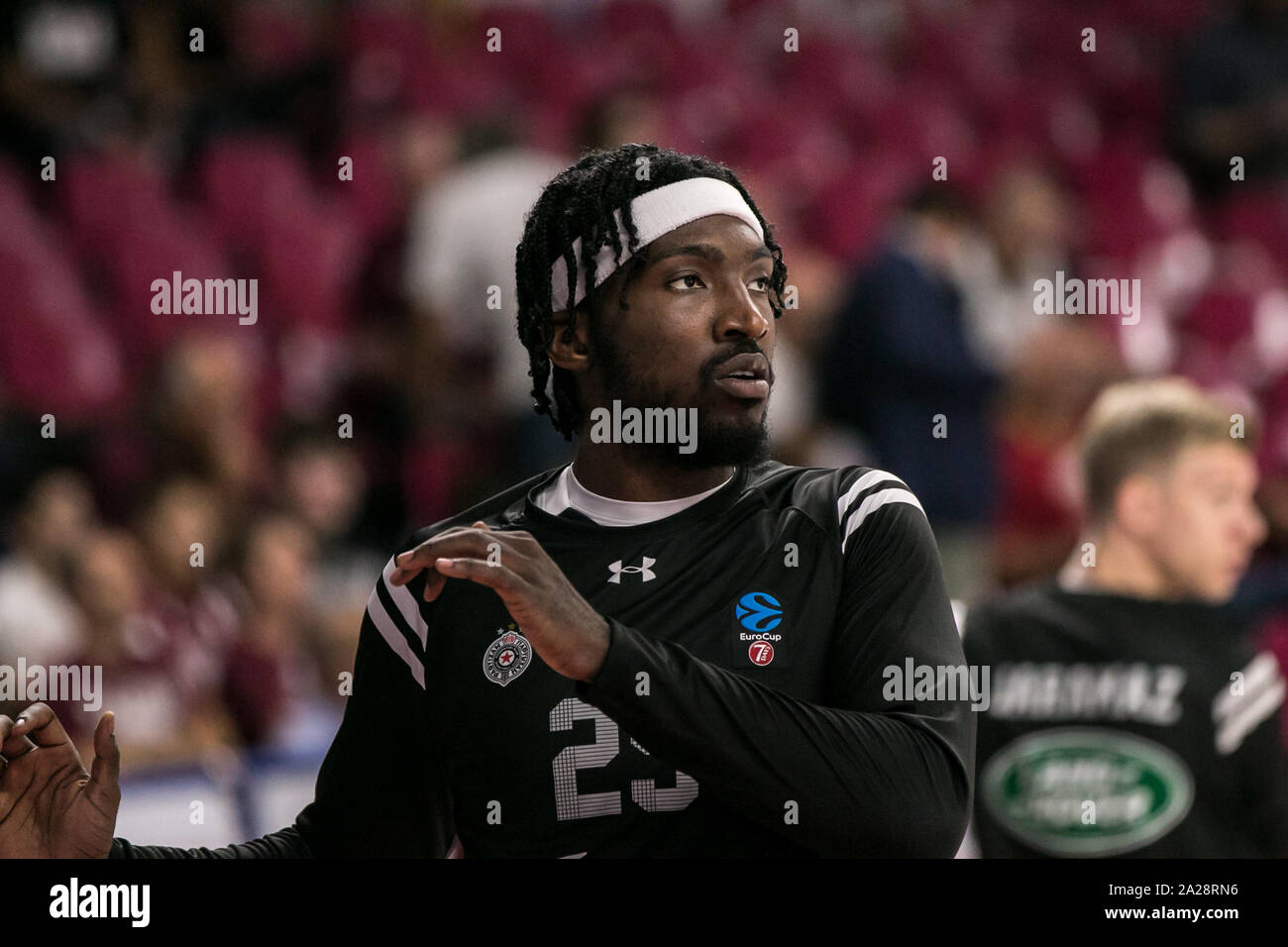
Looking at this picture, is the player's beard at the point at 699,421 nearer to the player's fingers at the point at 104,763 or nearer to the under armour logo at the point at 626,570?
the under armour logo at the point at 626,570

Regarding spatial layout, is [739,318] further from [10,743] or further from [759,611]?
[10,743]

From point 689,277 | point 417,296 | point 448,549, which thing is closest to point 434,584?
point 448,549

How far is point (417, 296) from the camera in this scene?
4.82 m

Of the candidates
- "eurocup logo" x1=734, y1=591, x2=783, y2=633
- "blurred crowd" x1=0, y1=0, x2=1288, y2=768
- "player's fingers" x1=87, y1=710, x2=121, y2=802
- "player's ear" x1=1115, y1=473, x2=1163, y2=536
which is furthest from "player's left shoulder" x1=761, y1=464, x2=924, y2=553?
"blurred crowd" x1=0, y1=0, x2=1288, y2=768

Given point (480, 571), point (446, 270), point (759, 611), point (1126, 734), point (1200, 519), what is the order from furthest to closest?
point (446, 270) → point (1200, 519) → point (1126, 734) → point (759, 611) → point (480, 571)

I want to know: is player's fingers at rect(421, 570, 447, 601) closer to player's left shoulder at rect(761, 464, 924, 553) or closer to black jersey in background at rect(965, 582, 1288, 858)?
player's left shoulder at rect(761, 464, 924, 553)

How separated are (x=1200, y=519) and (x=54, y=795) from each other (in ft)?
6.98

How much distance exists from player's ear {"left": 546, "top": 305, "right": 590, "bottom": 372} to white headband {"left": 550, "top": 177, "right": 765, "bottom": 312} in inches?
2.9

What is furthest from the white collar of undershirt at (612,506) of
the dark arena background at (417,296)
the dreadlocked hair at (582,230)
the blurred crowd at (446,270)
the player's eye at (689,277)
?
the blurred crowd at (446,270)

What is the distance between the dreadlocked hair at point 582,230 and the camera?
6.50ft

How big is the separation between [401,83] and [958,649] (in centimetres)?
539

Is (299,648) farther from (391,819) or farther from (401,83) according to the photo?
(401,83)

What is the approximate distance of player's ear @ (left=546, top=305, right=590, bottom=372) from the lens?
205cm
